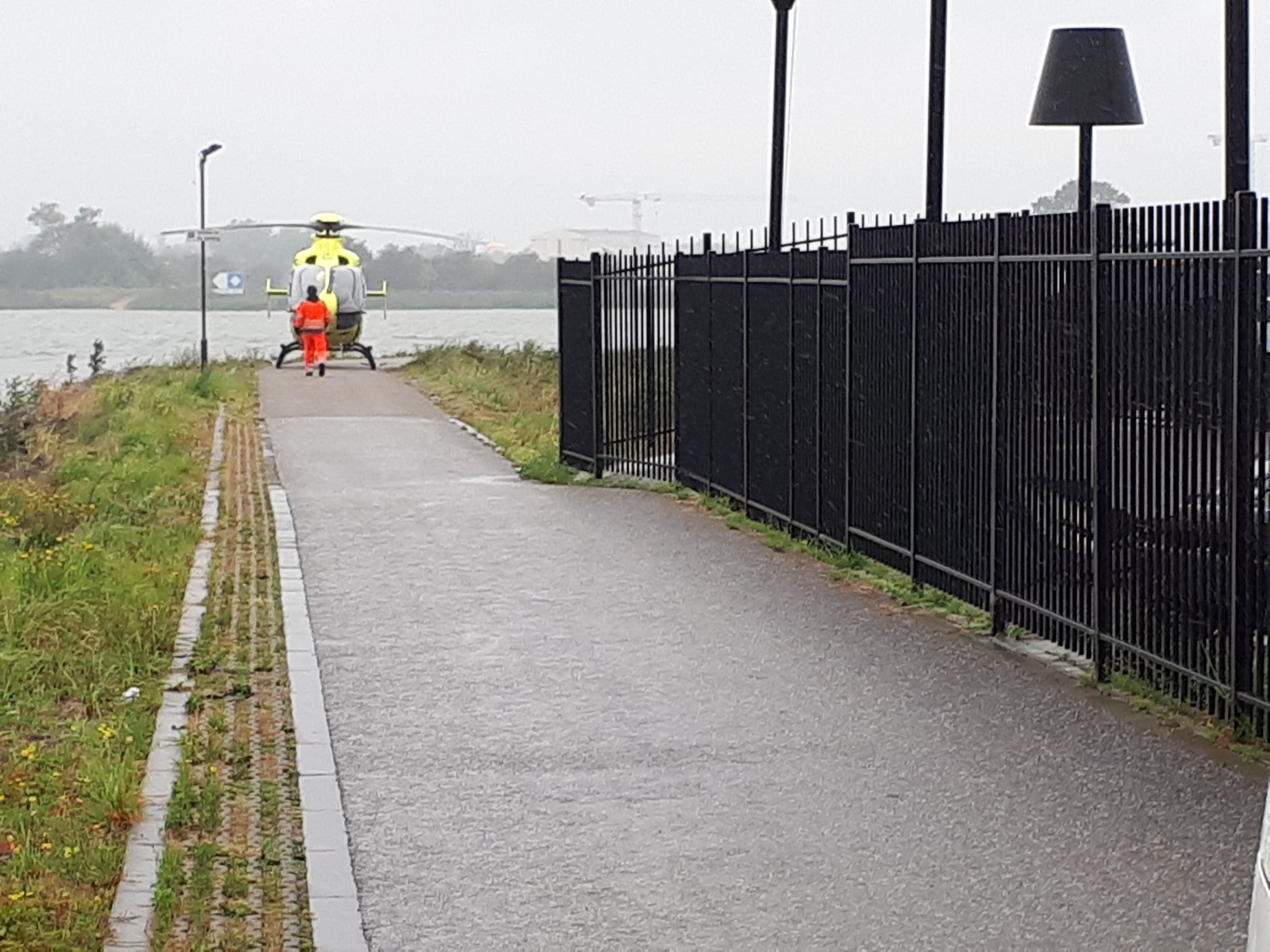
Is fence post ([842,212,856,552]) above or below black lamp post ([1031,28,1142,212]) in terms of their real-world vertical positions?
below

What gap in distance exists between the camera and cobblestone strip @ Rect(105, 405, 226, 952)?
242 inches

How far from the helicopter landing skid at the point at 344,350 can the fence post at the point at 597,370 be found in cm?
2692

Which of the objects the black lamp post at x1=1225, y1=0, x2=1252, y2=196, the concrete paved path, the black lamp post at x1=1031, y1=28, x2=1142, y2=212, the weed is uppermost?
the black lamp post at x1=1031, y1=28, x2=1142, y2=212

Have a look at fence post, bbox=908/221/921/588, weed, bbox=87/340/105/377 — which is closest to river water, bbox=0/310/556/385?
weed, bbox=87/340/105/377

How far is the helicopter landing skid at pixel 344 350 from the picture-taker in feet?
156

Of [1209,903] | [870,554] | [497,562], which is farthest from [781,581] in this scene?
[1209,903]

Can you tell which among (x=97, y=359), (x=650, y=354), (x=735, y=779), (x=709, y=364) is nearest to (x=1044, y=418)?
(x=735, y=779)

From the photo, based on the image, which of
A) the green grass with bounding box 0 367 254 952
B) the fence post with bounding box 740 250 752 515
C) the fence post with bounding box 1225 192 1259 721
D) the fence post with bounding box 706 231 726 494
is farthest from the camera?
the fence post with bounding box 706 231 726 494

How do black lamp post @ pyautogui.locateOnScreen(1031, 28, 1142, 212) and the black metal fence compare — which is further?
black lamp post @ pyautogui.locateOnScreen(1031, 28, 1142, 212)

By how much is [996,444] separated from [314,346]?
1386 inches

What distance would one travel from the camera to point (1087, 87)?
15023mm

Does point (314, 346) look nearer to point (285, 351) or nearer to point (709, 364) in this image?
point (285, 351)

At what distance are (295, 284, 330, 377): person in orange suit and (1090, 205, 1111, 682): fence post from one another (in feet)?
115

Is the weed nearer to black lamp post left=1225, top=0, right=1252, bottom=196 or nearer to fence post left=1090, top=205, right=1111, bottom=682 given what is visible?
black lamp post left=1225, top=0, right=1252, bottom=196
